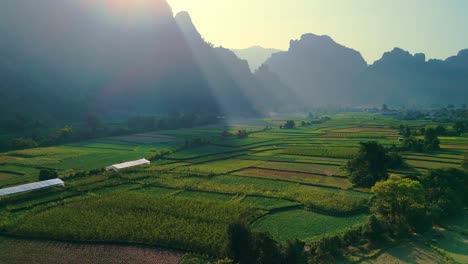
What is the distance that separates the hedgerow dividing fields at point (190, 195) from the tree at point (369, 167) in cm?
188

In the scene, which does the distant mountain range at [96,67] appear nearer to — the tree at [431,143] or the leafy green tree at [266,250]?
the leafy green tree at [266,250]

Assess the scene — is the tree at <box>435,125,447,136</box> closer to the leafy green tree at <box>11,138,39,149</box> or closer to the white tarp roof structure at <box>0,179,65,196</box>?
the white tarp roof structure at <box>0,179,65,196</box>

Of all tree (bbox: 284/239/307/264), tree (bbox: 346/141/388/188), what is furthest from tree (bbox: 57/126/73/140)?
tree (bbox: 284/239/307/264)

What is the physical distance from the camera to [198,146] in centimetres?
7194

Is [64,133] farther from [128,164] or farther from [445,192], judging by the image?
[445,192]

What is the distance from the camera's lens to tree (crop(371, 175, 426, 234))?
29.4 meters

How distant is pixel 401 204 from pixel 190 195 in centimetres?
2068

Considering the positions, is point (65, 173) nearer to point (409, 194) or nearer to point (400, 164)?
point (409, 194)

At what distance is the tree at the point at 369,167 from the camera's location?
40531 mm

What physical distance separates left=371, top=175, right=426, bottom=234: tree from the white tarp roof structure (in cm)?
3443

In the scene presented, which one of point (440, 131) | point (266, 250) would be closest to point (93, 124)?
point (266, 250)

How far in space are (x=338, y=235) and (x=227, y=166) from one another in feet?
89.4

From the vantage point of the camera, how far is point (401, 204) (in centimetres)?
3042

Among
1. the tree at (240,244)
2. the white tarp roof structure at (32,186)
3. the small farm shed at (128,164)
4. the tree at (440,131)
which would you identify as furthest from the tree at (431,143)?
the white tarp roof structure at (32,186)
